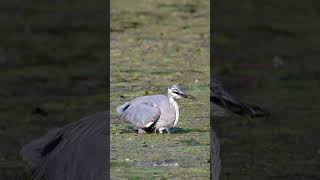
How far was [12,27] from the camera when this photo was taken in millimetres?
10992

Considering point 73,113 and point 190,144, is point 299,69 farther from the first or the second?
point 190,144

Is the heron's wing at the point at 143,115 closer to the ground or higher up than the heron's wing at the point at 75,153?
higher up

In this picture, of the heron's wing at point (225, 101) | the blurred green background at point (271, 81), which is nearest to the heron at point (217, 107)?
the heron's wing at point (225, 101)

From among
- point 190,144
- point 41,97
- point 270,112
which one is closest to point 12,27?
point 41,97

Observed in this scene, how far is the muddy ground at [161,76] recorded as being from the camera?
499 centimetres

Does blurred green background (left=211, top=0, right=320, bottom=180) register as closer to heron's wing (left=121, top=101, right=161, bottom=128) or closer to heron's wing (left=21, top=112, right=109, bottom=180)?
heron's wing (left=21, top=112, right=109, bottom=180)

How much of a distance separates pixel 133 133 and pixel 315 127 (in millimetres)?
2852

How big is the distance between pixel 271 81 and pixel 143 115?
4.52 metres

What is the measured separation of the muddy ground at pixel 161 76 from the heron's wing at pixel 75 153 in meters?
0.07

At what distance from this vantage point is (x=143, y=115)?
4.36 m

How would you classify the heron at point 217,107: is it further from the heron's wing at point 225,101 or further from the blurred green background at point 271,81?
the blurred green background at point 271,81

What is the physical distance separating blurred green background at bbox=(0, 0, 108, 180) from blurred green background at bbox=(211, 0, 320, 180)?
3.32 feet

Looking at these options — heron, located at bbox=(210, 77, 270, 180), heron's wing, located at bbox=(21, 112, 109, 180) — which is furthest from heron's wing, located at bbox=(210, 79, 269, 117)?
heron's wing, located at bbox=(21, 112, 109, 180)

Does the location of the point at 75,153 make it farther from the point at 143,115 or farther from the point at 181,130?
the point at 143,115
